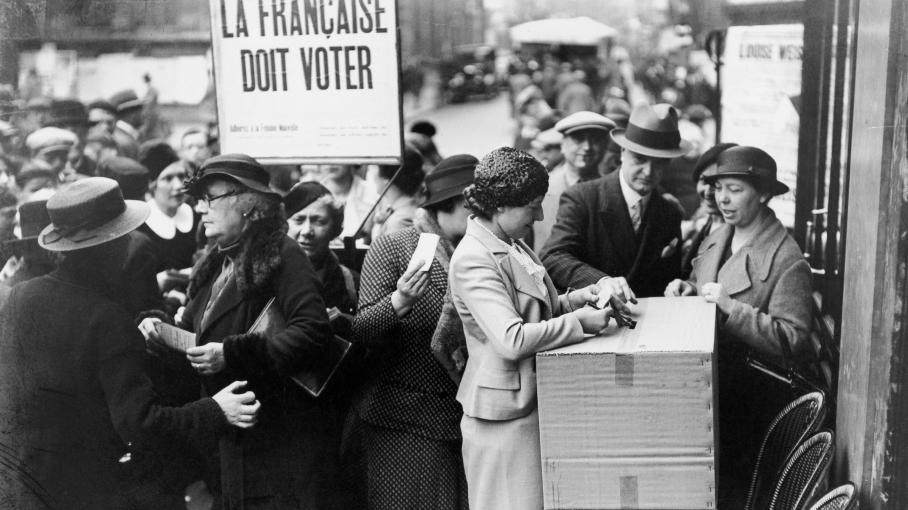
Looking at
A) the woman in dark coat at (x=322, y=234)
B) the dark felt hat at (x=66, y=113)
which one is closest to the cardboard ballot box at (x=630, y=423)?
the woman in dark coat at (x=322, y=234)

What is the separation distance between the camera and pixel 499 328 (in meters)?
3.62

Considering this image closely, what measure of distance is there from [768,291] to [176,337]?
2587 millimetres

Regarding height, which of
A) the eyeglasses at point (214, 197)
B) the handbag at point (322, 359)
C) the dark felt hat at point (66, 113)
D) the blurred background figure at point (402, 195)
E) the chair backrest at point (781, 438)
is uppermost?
the dark felt hat at point (66, 113)

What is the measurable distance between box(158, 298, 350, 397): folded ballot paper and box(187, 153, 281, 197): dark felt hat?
0.50m

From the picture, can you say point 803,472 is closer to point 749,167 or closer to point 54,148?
point 749,167

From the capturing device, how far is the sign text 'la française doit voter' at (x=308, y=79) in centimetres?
499

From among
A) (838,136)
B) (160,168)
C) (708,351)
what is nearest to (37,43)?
(160,168)

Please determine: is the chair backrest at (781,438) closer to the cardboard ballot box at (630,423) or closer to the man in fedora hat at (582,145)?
the cardboard ballot box at (630,423)

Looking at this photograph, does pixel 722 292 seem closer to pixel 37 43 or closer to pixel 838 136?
pixel 838 136

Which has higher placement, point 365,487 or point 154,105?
point 154,105

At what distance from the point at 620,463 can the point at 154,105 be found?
6908 mm

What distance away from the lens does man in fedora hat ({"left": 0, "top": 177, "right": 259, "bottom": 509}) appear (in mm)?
4230

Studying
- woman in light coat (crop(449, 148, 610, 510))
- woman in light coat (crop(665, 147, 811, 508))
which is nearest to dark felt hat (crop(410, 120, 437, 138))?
woman in light coat (crop(665, 147, 811, 508))

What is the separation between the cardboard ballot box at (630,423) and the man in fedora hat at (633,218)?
148cm
